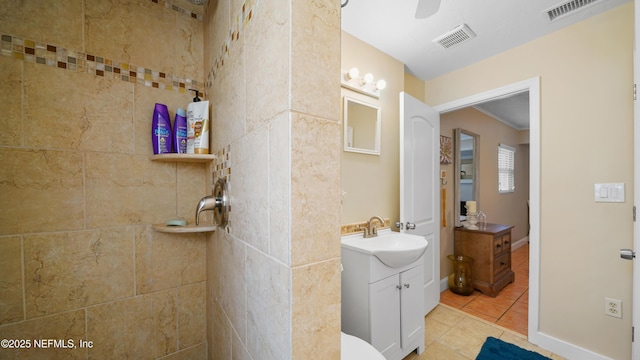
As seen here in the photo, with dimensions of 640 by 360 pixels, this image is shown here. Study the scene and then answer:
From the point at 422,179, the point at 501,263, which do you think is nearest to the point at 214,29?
the point at 422,179

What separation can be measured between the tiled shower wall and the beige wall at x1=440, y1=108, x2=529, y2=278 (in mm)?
2622

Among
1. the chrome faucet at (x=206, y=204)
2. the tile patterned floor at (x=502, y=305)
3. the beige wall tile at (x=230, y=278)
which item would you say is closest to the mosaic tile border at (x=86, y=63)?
the chrome faucet at (x=206, y=204)

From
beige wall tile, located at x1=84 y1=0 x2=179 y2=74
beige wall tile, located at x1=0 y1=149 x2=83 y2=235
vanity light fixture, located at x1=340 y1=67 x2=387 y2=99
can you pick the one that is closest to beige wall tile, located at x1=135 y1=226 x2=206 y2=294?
beige wall tile, located at x1=0 y1=149 x2=83 y2=235

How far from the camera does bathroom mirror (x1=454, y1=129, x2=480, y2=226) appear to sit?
289 centimetres

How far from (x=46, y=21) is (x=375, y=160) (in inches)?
75.4

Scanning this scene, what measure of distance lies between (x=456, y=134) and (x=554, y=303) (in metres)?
1.90

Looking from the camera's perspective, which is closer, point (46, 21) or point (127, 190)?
point (46, 21)

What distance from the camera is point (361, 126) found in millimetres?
1888

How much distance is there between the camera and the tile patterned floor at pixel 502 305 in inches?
84.1

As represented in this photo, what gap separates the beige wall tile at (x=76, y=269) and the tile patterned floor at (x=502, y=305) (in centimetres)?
276

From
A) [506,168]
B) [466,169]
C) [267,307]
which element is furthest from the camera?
[506,168]

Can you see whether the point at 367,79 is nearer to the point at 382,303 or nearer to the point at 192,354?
the point at 382,303

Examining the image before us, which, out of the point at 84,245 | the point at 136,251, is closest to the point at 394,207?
the point at 136,251

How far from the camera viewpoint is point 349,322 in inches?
59.9
